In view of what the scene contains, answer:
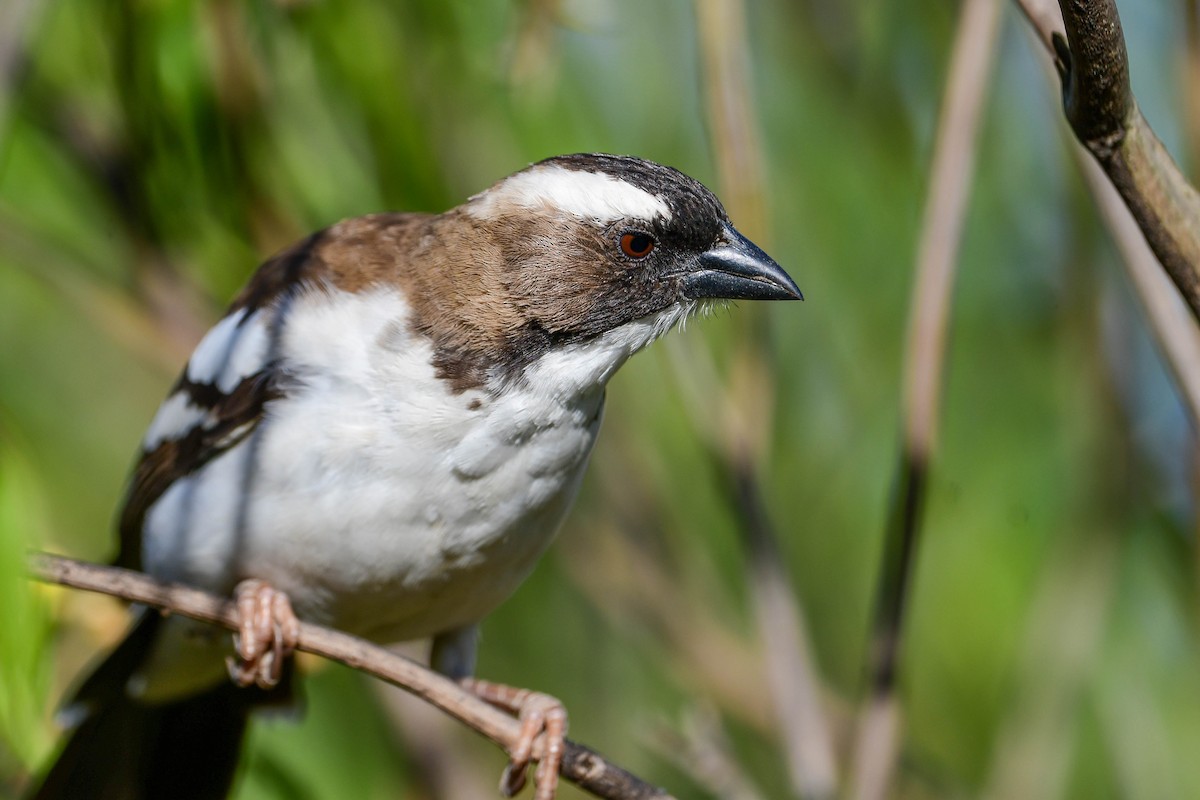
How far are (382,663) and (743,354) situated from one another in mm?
1639

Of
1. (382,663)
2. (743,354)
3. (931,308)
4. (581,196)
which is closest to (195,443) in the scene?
(382,663)

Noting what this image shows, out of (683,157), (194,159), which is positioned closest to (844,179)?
(683,157)

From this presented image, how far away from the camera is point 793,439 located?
15.4ft

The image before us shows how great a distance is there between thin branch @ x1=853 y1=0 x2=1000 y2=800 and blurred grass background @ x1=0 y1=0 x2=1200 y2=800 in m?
0.60

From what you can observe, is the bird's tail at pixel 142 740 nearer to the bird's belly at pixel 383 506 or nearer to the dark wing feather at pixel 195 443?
the dark wing feather at pixel 195 443

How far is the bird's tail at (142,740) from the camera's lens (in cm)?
354

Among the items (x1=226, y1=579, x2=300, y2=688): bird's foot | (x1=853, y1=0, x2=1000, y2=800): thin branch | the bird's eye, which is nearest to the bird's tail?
(x1=226, y1=579, x2=300, y2=688): bird's foot

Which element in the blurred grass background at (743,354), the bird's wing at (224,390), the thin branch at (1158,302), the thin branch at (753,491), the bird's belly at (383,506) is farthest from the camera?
the blurred grass background at (743,354)

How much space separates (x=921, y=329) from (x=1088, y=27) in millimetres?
1271

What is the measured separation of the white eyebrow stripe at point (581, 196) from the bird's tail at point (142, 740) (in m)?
1.49

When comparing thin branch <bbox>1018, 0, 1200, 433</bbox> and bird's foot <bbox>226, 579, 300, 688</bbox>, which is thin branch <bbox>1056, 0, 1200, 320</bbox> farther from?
bird's foot <bbox>226, 579, 300, 688</bbox>

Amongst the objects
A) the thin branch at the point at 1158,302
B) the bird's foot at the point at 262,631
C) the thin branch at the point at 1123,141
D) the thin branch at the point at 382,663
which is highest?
the thin branch at the point at 1158,302

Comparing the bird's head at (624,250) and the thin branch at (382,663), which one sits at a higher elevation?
the bird's head at (624,250)

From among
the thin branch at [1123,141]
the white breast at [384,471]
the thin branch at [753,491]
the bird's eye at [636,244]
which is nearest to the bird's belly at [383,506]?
the white breast at [384,471]
